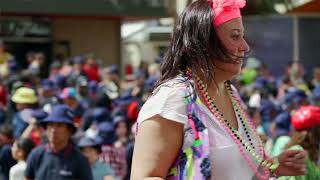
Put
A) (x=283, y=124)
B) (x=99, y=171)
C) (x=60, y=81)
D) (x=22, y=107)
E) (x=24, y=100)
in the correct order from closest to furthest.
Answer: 1. (x=99, y=171)
2. (x=283, y=124)
3. (x=22, y=107)
4. (x=24, y=100)
5. (x=60, y=81)

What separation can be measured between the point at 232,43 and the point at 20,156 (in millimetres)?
4843

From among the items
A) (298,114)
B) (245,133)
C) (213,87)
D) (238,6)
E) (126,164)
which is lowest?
(126,164)

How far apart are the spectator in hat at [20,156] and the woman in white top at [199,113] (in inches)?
172

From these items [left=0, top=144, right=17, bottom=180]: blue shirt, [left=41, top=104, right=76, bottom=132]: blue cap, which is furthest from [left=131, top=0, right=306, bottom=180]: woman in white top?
[left=0, top=144, right=17, bottom=180]: blue shirt

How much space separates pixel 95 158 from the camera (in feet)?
23.9

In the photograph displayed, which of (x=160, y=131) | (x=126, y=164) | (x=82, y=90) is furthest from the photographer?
(x=82, y=90)

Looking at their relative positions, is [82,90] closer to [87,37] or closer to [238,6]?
[87,37]

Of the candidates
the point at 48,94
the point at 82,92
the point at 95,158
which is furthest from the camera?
the point at 82,92

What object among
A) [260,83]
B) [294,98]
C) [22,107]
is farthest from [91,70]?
[294,98]

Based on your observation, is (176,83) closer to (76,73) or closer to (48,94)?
(48,94)

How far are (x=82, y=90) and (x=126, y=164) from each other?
15.9 ft

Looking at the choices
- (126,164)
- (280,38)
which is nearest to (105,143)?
(126,164)

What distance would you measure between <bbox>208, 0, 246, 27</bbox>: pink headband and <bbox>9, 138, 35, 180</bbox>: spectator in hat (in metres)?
4.49

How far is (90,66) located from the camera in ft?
51.6
